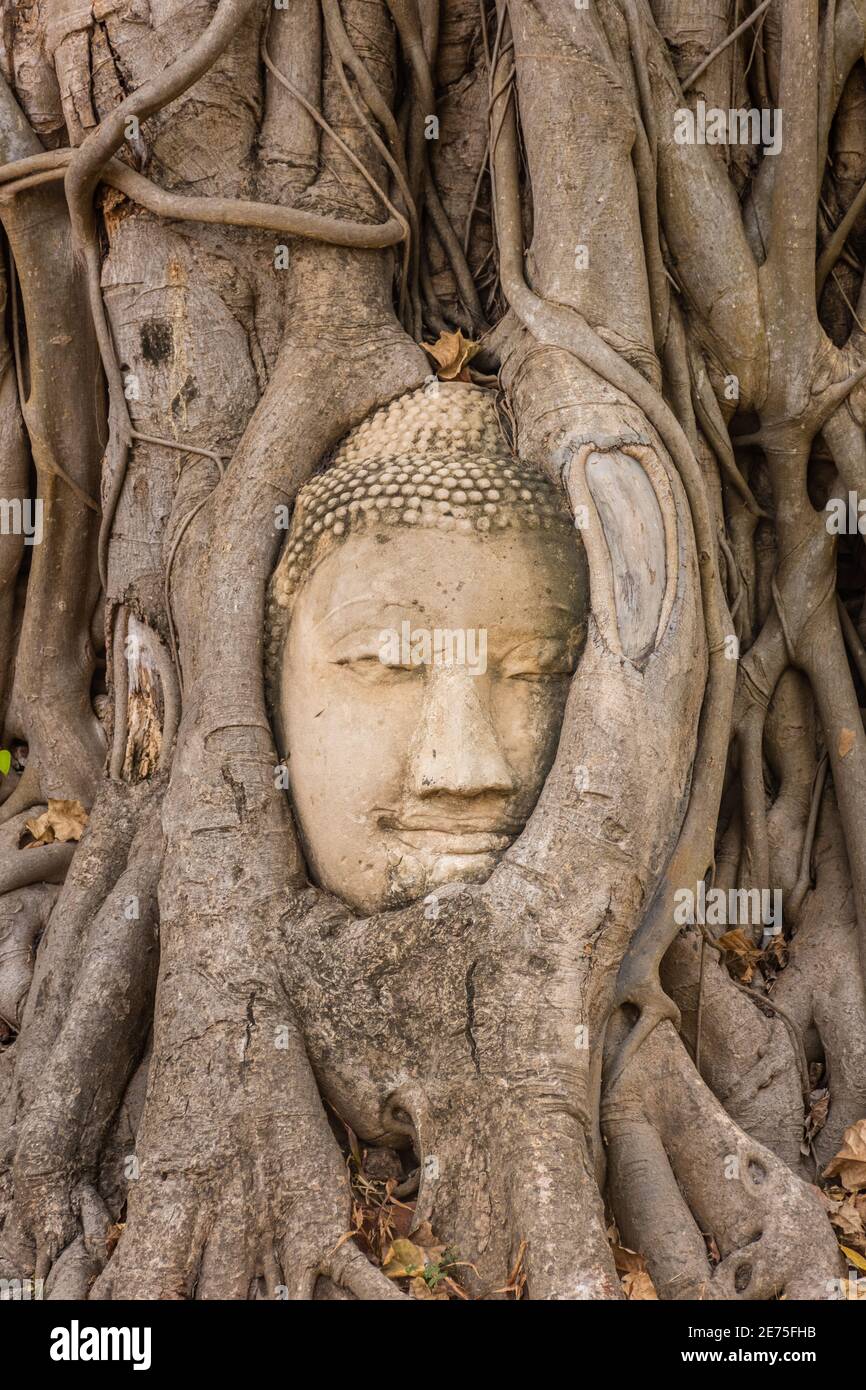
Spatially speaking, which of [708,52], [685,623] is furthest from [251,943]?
[708,52]

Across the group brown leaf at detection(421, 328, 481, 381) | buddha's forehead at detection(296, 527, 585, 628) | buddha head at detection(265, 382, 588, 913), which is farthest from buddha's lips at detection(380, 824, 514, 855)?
brown leaf at detection(421, 328, 481, 381)

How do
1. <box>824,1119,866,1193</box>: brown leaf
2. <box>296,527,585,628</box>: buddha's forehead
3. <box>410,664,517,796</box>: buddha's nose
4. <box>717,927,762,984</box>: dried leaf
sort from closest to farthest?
<box>410,664,517,796</box>: buddha's nose < <box>296,527,585,628</box>: buddha's forehead < <box>824,1119,866,1193</box>: brown leaf < <box>717,927,762,984</box>: dried leaf

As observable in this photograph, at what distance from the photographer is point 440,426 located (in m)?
3.42

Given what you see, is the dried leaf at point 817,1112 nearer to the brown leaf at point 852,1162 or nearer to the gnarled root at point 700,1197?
the brown leaf at point 852,1162

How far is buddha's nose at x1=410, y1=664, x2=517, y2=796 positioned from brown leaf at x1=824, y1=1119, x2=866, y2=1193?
118 centimetres

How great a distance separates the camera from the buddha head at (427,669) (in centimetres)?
306

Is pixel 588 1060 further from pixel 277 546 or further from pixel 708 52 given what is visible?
pixel 708 52

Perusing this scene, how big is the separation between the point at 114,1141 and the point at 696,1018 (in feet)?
4.54

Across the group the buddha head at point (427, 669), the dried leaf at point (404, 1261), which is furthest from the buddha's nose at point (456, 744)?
the dried leaf at point (404, 1261)

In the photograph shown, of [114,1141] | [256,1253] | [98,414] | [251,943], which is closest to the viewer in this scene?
[256,1253]

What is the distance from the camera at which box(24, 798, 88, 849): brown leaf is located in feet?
14.0

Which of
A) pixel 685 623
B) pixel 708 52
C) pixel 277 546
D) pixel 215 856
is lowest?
pixel 215 856

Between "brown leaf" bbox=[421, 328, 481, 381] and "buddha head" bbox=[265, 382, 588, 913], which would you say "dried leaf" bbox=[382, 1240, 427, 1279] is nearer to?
"buddha head" bbox=[265, 382, 588, 913]

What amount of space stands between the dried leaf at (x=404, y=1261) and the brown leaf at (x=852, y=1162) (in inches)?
43.5
